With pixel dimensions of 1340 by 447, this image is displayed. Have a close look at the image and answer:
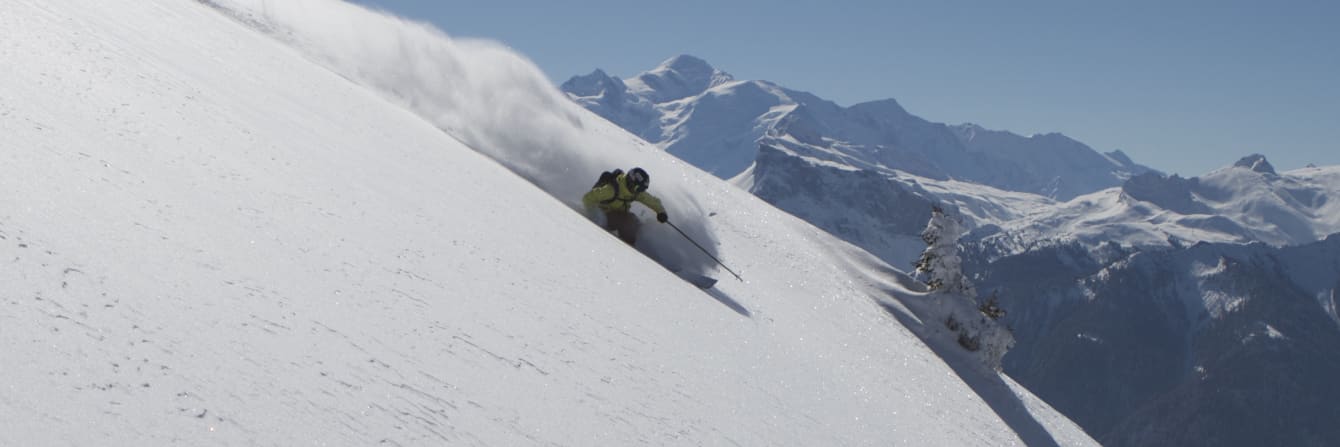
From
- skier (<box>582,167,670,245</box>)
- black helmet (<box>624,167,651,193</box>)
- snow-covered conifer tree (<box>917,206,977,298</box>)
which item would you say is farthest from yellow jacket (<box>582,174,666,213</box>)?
snow-covered conifer tree (<box>917,206,977,298</box>)

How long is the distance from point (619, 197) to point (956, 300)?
15.4 m

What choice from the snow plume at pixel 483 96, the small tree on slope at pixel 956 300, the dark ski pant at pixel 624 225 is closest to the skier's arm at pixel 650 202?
the dark ski pant at pixel 624 225

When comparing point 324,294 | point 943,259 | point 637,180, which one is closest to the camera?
point 324,294

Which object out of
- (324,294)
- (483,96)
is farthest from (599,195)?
(324,294)

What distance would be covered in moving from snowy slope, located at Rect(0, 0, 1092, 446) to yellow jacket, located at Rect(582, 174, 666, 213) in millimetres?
1243

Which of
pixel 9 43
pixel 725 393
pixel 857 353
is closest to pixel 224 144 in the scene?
pixel 9 43

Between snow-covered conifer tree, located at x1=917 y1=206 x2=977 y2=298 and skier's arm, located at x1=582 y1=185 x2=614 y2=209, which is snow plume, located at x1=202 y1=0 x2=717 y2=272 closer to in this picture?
skier's arm, located at x1=582 y1=185 x2=614 y2=209

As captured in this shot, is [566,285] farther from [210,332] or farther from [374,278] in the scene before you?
[210,332]

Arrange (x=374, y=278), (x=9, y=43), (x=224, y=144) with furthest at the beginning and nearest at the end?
(x=9, y=43)
(x=224, y=144)
(x=374, y=278)

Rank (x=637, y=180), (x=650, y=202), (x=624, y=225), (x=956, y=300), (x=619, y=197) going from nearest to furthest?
(x=637, y=180) < (x=650, y=202) < (x=619, y=197) < (x=624, y=225) < (x=956, y=300)

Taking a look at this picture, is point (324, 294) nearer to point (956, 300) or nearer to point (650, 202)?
point (650, 202)

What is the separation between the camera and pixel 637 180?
19.8 m

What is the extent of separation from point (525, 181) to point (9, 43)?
10164 millimetres

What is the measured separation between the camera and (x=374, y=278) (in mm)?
9086
